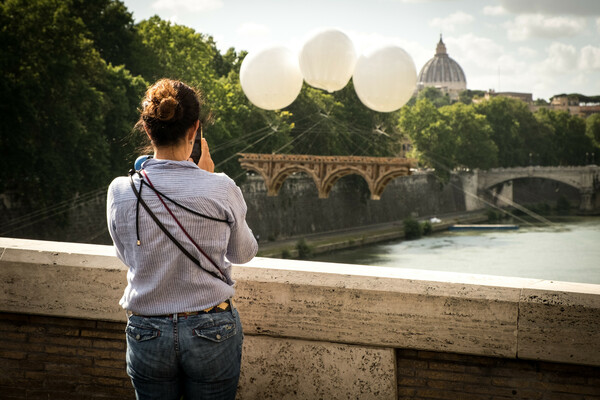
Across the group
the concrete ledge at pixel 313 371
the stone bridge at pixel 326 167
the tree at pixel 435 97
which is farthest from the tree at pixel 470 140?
the concrete ledge at pixel 313 371

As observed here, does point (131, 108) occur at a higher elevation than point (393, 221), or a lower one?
higher

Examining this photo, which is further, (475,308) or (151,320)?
(475,308)

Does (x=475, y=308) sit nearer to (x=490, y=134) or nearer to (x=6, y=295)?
(x=6, y=295)

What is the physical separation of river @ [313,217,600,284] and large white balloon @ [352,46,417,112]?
12.3m

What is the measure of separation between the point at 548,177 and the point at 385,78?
108ft

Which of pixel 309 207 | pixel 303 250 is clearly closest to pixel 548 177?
pixel 309 207

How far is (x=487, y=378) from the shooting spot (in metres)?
2.30

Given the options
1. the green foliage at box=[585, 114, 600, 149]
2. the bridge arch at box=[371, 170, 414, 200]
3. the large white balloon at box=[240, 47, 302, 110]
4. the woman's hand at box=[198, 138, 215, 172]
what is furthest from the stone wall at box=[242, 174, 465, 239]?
the woman's hand at box=[198, 138, 215, 172]

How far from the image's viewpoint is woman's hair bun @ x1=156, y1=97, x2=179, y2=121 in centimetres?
161

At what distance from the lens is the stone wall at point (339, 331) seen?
2.23 metres

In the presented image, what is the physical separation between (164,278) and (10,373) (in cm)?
131

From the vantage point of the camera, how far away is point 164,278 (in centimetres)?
162

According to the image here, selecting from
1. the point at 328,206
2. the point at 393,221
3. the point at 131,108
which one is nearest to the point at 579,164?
the point at 393,221

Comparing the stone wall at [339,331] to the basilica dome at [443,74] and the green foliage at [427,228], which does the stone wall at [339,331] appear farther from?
the basilica dome at [443,74]
